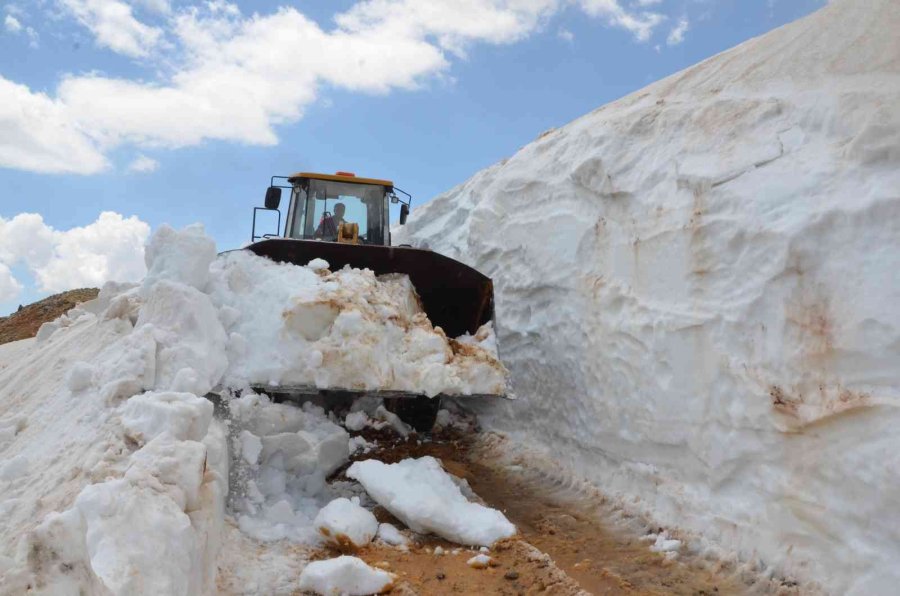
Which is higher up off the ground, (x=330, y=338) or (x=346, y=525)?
(x=330, y=338)

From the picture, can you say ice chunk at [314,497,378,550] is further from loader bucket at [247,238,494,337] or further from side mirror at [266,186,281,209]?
side mirror at [266,186,281,209]

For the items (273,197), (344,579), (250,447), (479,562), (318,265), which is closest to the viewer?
(344,579)

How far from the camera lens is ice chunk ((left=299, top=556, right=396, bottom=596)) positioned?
3355 millimetres

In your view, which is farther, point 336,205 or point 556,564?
point 336,205

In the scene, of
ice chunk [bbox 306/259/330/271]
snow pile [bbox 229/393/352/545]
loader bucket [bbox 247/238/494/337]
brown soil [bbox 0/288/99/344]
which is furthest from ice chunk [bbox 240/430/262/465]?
brown soil [bbox 0/288/99/344]

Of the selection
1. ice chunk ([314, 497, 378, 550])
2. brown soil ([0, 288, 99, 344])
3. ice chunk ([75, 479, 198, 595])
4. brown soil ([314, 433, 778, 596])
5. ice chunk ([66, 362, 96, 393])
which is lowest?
brown soil ([314, 433, 778, 596])

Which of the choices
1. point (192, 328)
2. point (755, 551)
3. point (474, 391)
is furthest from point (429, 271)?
point (755, 551)

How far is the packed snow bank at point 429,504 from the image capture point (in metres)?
4.16

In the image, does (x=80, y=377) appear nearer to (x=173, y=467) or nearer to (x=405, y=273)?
(x=173, y=467)

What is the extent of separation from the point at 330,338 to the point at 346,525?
142 cm

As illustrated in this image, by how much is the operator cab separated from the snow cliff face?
76.9 inches

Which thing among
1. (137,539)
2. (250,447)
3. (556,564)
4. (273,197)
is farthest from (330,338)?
(273,197)

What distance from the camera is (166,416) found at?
11.2ft

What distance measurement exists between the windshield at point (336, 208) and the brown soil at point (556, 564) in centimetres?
393
